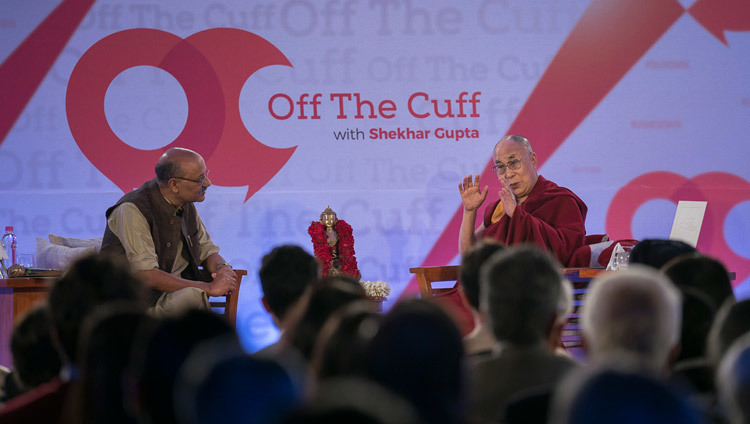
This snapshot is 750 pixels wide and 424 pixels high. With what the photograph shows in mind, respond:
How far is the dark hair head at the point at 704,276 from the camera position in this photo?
1.96 metres

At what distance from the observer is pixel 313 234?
477 cm

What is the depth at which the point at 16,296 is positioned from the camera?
14.7 feet

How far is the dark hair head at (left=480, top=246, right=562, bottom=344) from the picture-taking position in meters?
1.42

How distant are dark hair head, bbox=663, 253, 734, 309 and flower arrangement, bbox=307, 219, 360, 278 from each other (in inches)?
111

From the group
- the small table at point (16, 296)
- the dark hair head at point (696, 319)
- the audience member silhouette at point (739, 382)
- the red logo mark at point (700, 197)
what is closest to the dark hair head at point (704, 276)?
the dark hair head at point (696, 319)

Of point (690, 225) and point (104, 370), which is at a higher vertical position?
point (104, 370)

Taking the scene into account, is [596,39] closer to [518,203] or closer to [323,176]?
[518,203]

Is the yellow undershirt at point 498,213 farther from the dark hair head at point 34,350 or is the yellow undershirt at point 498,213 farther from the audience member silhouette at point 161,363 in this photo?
the audience member silhouette at point 161,363

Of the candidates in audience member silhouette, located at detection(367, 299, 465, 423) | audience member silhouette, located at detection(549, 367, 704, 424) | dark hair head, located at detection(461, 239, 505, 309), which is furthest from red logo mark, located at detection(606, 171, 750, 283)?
audience member silhouette, located at detection(549, 367, 704, 424)

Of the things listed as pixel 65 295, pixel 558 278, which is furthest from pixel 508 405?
pixel 65 295

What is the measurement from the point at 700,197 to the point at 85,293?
5.60m

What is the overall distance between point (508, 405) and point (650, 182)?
5338mm

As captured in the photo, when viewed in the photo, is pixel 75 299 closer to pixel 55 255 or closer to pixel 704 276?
pixel 704 276

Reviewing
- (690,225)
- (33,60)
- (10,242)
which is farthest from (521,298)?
(33,60)
